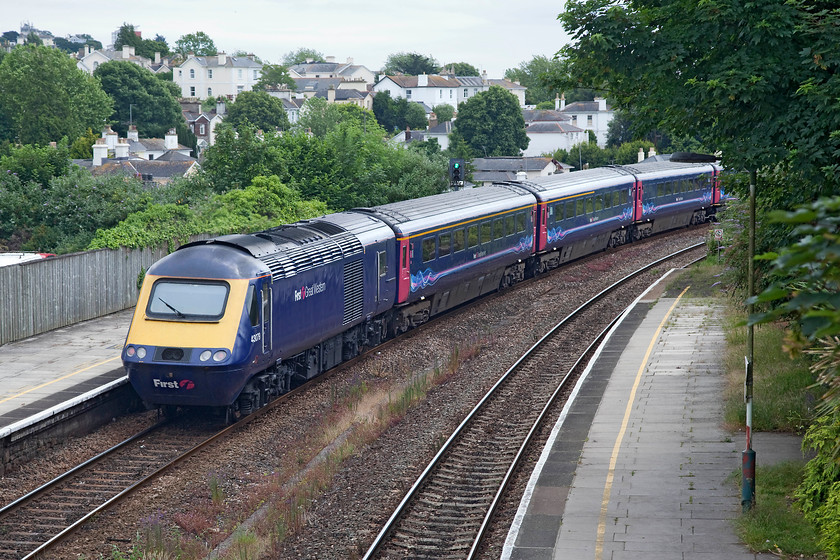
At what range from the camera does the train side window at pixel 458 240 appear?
28.7m

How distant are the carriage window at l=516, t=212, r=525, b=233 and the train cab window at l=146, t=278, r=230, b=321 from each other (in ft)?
55.8

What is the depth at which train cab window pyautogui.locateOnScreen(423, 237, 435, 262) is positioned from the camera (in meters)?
26.9

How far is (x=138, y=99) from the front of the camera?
114938mm

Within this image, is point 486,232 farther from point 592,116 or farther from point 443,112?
point 443,112

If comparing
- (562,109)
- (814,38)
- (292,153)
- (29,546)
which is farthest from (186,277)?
(562,109)

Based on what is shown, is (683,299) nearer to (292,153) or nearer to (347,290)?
(347,290)

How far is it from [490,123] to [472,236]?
248 ft

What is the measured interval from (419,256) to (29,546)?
14.8 metres

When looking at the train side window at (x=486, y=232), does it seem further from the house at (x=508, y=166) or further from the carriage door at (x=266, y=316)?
the house at (x=508, y=166)

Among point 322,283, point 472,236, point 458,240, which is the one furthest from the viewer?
point 472,236

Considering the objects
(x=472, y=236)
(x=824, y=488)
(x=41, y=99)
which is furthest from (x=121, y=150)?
(x=824, y=488)

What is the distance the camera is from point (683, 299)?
31.1 metres

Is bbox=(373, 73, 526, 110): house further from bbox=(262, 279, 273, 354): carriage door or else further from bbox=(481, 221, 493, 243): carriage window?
bbox=(262, 279, 273, 354): carriage door

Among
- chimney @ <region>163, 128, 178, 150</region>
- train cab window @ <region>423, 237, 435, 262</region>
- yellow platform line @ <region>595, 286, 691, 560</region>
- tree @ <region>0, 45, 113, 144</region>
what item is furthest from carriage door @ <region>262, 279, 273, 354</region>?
chimney @ <region>163, 128, 178, 150</region>
